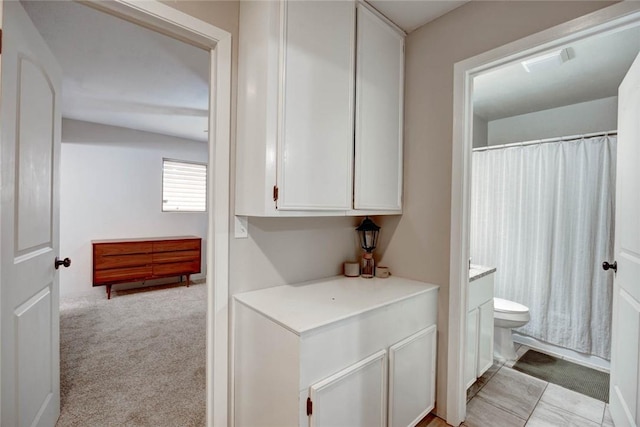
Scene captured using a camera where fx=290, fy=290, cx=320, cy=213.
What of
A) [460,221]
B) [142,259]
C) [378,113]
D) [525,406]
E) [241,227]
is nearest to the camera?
[241,227]

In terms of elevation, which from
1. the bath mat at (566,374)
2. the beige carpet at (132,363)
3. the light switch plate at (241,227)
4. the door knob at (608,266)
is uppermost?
the light switch plate at (241,227)

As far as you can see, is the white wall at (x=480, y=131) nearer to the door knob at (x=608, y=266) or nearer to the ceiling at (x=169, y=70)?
the ceiling at (x=169, y=70)

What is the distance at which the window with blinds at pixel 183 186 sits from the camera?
15.5ft

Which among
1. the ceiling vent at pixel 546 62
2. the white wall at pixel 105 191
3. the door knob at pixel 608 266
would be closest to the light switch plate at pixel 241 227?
the door knob at pixel 608 266

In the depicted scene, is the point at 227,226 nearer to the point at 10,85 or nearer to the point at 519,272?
the point at 10,85

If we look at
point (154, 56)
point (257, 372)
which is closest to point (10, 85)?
point (154, 56)

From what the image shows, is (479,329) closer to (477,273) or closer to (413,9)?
(477,273)

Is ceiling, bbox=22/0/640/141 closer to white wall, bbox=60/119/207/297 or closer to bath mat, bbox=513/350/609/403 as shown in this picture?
white wall, bbox=60/119/207/297

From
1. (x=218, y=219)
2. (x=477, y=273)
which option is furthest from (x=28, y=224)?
(x=477, y=273)

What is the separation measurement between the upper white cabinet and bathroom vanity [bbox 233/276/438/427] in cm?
46

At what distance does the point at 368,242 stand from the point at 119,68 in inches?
99.3

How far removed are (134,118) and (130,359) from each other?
2981mm

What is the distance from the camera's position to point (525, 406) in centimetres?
190

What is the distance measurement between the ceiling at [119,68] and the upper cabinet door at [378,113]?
4.30 feet
